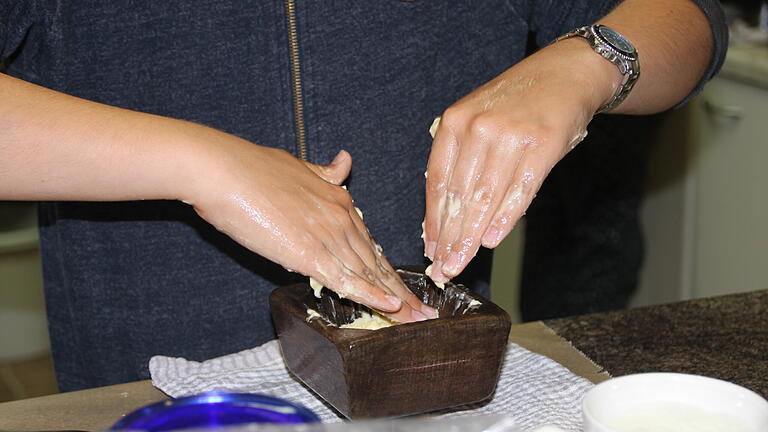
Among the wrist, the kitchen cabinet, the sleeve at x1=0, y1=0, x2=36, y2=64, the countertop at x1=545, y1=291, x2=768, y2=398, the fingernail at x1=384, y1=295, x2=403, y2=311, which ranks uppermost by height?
the sleeve at x1=0, y1=0, x2=36, y2=64

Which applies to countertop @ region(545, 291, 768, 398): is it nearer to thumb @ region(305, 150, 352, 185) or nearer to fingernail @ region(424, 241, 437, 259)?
fingernail @ region(424, 241, 437, 259)

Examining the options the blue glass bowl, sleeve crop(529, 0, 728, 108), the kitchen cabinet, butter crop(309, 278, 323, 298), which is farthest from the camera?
the kitchen cabinet

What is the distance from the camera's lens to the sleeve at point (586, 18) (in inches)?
43.4

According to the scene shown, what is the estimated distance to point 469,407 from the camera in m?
0.88

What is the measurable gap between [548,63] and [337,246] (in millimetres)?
289

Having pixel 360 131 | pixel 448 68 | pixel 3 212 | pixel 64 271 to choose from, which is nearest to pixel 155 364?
pixel 64 271

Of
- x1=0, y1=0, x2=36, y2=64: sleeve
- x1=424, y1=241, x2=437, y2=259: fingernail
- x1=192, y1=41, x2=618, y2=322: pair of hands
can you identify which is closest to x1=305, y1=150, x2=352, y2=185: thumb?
x1=192, y1=41, x2=618, y2=322: pair of hands

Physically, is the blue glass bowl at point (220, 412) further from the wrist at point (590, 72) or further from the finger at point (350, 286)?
the wrist at point (590, 72)

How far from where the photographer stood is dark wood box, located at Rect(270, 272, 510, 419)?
0.76 meters

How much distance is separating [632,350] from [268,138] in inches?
19.3

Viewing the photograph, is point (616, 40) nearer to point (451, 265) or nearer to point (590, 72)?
point (590, 72)

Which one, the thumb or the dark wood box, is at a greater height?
the thumb

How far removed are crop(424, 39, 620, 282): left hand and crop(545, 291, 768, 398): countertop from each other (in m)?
0.20

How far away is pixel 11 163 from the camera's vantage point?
81cm
